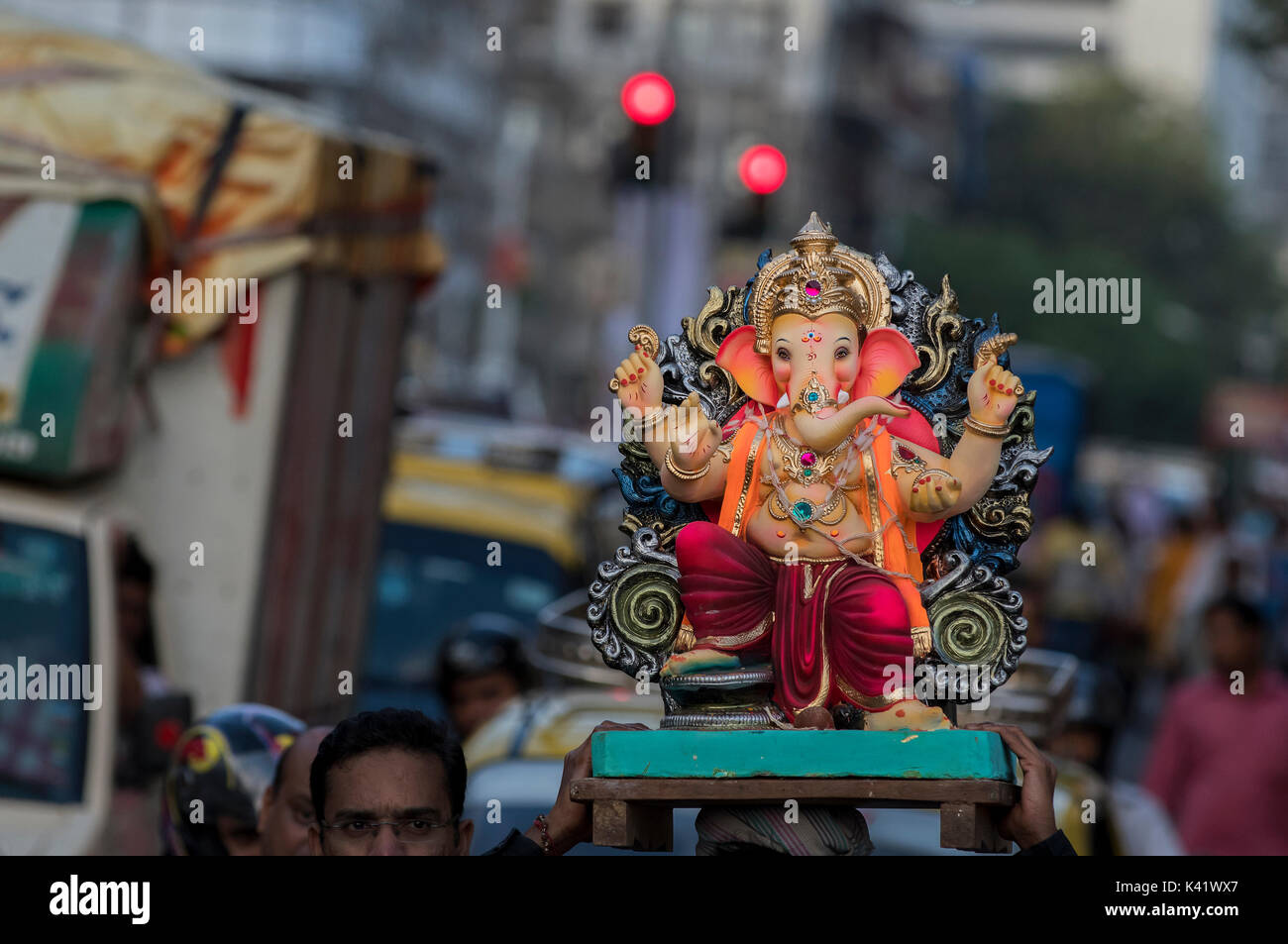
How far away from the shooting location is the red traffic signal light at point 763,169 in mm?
6539

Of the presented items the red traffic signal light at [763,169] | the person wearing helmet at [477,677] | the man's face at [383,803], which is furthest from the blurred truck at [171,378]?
the man's face at [383,803]

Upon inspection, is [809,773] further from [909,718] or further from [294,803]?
[294,803]

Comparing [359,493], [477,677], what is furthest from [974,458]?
[359,493]

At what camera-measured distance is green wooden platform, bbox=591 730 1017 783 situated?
3406 mm

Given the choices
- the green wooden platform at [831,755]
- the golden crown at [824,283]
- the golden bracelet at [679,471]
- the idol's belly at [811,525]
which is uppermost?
the golden crown at [824,283]

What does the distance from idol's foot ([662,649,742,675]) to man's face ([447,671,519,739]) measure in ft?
12.7

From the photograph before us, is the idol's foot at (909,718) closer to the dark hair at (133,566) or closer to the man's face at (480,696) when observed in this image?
the man's face at (480,696)

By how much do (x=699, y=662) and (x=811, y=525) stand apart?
1.10 feet

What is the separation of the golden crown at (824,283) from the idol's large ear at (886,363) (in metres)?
0.03

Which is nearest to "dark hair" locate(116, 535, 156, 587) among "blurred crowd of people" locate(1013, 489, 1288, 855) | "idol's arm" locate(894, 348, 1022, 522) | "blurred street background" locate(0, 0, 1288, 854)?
"blurred street background" locate(0, 0, 1288, 854)

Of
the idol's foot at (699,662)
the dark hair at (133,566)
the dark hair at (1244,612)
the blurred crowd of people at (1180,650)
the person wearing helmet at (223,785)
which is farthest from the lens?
the blurred crowd of people at (1180,650)

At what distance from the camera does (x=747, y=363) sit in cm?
398

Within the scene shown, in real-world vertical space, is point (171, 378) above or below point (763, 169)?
below

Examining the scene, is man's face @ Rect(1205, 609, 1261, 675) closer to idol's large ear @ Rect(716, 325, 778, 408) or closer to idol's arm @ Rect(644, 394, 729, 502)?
idol's large ear @ Rect(716, 325, 778, 408)
